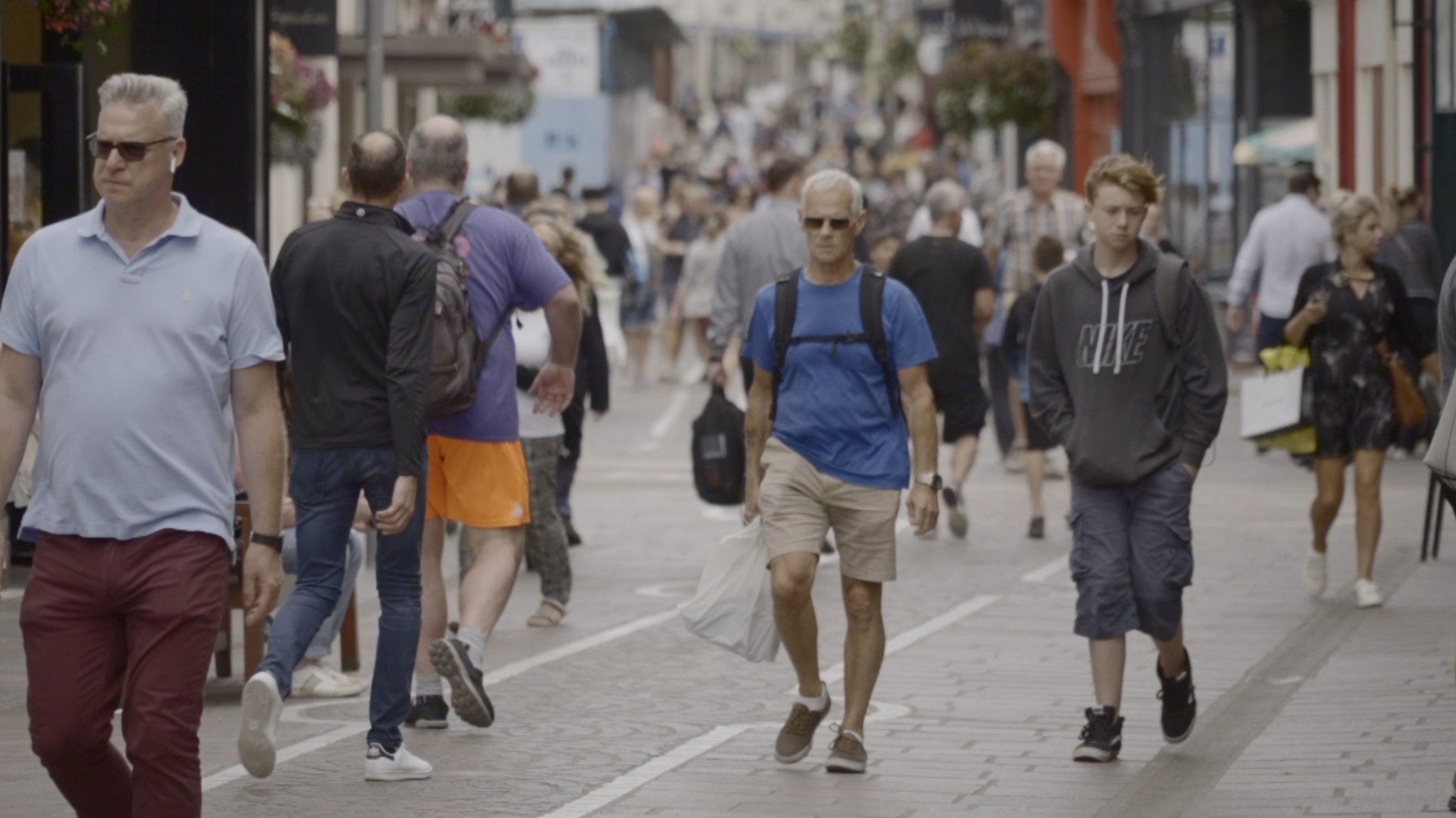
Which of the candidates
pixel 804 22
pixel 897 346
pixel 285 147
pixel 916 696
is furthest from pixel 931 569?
pixel 804 22

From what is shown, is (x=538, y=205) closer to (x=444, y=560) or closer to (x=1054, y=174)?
(x=444, y=560)

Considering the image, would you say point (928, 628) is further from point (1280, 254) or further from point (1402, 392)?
point (1280, 254)

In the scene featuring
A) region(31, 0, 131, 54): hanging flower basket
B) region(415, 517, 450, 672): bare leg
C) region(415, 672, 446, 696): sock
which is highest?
region(31, 0, 131, 54): hanging flower basket

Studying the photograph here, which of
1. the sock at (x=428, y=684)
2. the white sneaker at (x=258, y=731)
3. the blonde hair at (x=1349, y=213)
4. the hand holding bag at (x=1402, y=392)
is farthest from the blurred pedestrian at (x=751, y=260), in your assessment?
the white sneaker at (x=258, y=731)

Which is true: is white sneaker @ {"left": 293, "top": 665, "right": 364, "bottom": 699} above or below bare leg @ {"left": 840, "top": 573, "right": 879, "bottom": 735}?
below

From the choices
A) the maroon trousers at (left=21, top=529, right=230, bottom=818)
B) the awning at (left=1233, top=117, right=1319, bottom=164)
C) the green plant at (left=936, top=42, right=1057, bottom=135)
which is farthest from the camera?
the green plant at (left=936, top=42, right=1057, bottom=135)

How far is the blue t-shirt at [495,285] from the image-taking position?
8.54 meters

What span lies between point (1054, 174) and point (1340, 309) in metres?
5.40

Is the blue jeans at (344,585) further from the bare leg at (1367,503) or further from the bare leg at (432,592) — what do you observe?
the bare leg at (1367,503)

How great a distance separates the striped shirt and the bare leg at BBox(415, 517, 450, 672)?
27.6ft

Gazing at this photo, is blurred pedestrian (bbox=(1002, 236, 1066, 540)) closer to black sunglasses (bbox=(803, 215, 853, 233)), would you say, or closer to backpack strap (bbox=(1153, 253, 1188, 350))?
backpack strap (bbox=(1153, 253, 1188, 350))

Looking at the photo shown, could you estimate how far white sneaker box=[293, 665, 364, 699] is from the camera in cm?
941

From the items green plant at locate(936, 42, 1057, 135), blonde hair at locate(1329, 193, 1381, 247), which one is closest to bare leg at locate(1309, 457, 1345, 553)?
blonde hair at locate(1329, 193, 1381, 247)

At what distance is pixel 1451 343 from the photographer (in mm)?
7305
